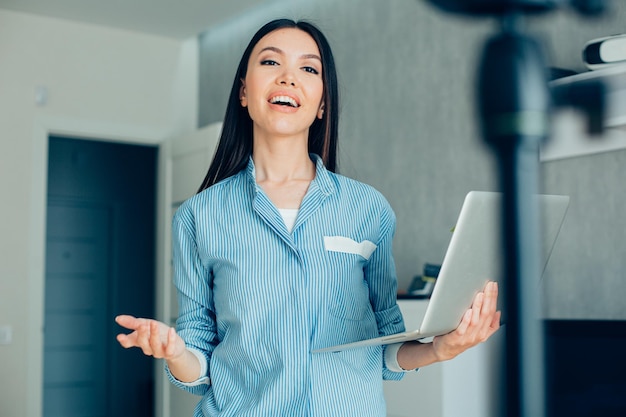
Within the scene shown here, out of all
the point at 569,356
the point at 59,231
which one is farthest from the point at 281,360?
the point at 59,231

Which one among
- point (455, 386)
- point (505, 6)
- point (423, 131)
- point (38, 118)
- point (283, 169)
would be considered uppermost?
point (38, 118)

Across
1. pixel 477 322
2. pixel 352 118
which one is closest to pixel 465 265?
pixel 477 322

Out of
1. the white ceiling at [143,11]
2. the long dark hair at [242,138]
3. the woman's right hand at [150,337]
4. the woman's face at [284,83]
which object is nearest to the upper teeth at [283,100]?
the woman's face at [284,83]

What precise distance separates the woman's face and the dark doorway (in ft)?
18.9

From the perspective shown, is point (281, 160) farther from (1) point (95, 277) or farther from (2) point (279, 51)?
(1) point (95, 277)

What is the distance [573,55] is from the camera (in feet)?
9.43

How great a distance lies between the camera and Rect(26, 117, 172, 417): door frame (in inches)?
185

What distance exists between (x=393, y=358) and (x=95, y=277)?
5.98 meters

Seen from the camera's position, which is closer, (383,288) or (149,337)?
(149,337)

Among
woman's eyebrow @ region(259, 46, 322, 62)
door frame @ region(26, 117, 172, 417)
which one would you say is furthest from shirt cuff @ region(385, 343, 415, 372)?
door frame @ region(26, 117, 172, 417)

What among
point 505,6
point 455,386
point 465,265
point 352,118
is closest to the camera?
point 505,6

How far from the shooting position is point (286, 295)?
3.90ft

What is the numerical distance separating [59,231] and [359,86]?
3774 mm

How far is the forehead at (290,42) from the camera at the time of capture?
1.28 metres
